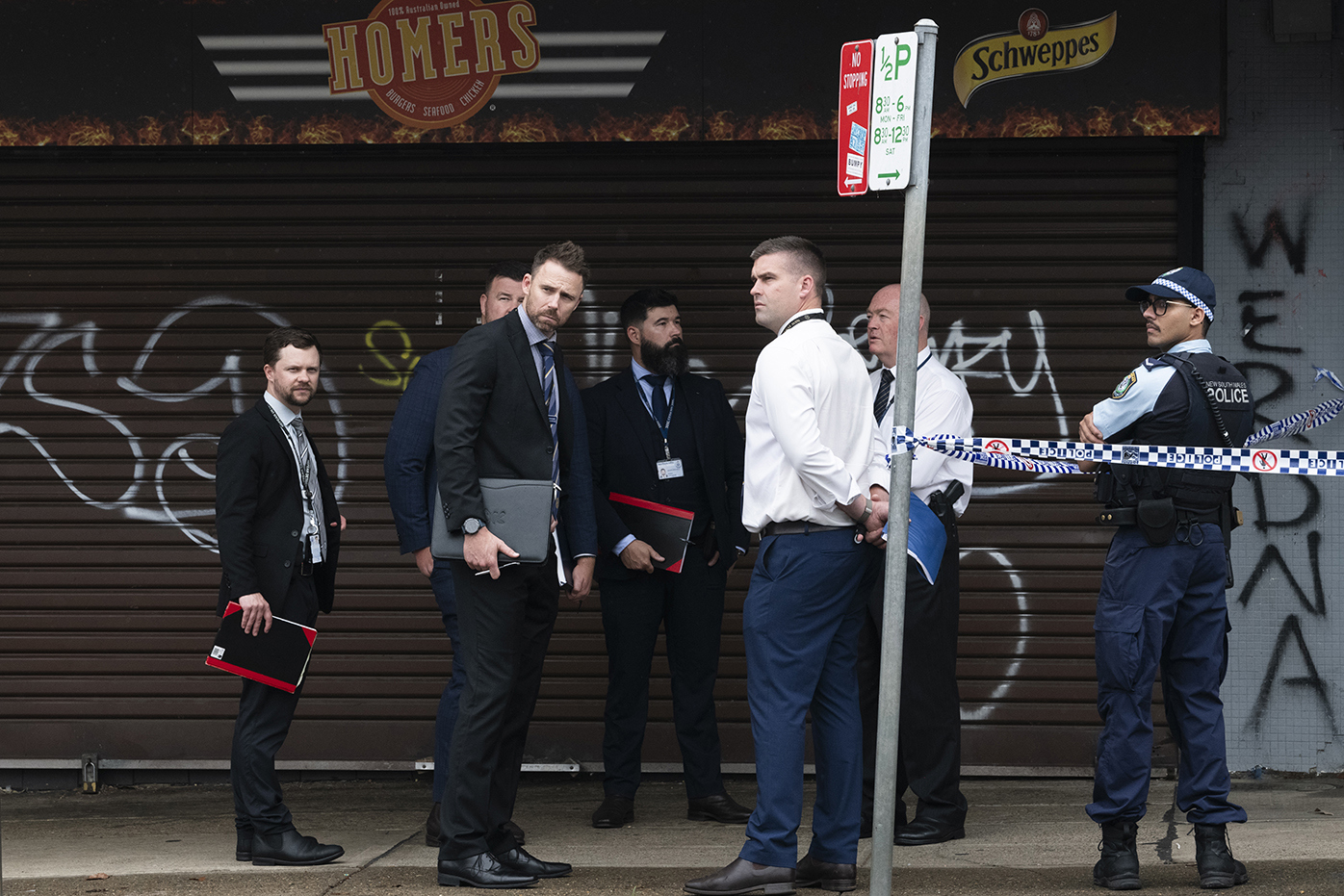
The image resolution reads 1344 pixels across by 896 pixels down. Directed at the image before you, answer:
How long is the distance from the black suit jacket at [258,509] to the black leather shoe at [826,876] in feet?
7.25

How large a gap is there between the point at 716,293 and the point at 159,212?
2882mm

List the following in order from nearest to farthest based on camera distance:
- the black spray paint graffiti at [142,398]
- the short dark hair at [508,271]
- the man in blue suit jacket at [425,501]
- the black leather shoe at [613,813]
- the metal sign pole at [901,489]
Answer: the metal sign pole at [901,489] → the man in blue suit jacket at [425,501] → the short dark hair at [508,271] → the black leather shoe at [613,813] → the black spray paint graffiti at [142,398]

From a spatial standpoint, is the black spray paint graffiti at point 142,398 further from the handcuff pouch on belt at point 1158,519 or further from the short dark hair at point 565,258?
the handcuff pouch on belt at point 1158,519

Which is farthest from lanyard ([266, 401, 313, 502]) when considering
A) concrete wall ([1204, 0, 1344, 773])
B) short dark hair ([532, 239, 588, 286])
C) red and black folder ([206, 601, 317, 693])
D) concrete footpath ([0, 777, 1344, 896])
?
concrete wall ([1204, 0, 1344, 773])

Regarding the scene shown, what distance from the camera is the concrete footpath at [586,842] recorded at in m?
4.56

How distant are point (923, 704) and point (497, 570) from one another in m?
1.93

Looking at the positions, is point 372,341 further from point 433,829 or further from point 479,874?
point 479,874

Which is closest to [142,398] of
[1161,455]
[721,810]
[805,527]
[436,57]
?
[436,57]

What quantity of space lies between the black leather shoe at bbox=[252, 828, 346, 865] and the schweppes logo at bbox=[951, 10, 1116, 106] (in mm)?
4499

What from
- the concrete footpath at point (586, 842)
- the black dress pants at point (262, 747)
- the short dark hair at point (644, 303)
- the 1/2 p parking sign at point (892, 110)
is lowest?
the concrete footpath at point (586, 842)

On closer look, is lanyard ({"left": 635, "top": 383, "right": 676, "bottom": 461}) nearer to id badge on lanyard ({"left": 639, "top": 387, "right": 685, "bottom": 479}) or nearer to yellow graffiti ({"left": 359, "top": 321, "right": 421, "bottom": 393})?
id badge on lanyard ({"left": 639, "top": 387, "right": 685, "bottom": 479})

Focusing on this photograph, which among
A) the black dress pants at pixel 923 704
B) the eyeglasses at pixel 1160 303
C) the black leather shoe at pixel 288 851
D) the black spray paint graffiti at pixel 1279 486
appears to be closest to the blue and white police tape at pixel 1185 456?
the eyeglasses at pixel 1160 303

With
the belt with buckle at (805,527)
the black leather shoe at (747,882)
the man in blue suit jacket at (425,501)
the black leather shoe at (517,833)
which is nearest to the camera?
the black leather shoe at (747,882)

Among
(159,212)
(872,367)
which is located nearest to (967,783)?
(872,367)
